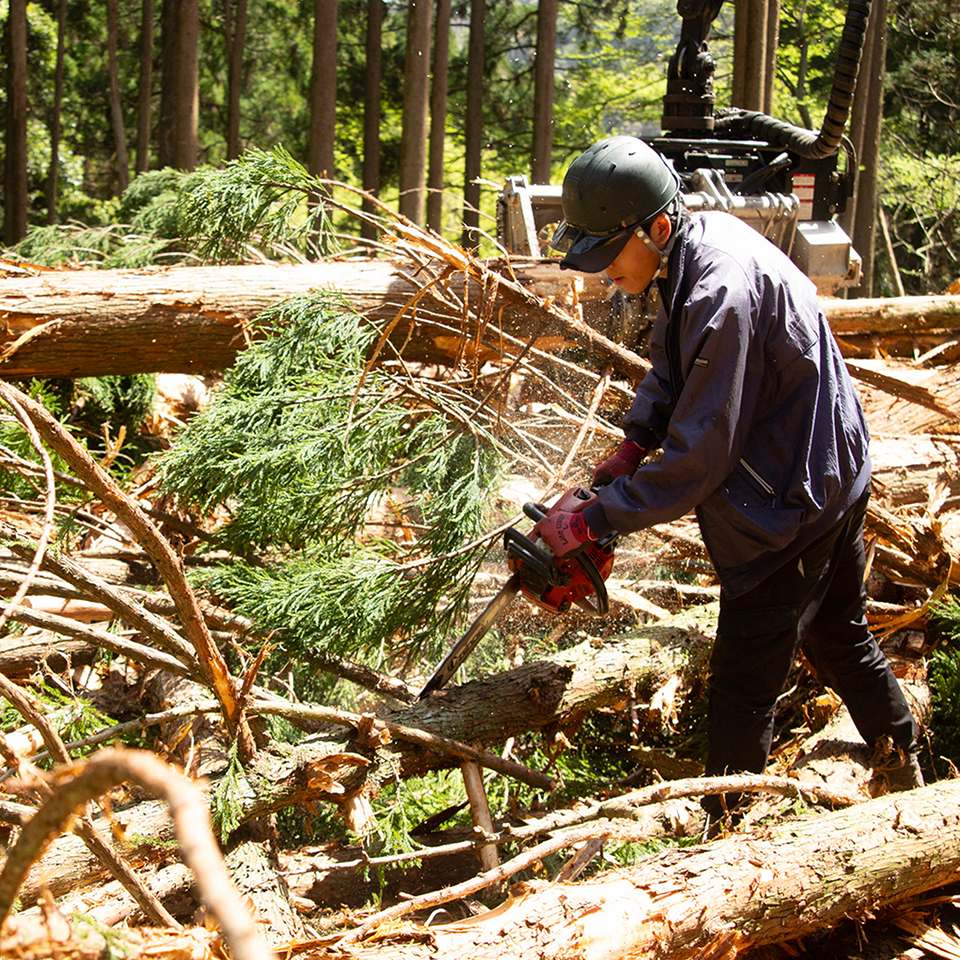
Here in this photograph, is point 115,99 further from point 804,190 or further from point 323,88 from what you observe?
point 804,190

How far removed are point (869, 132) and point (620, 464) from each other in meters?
11.6

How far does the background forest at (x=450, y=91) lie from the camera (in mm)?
12914

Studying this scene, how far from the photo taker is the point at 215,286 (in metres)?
3.97

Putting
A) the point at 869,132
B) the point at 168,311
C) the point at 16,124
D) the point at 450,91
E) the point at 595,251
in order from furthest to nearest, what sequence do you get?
the point at 450,91
the point at 869,132
the point at 16,124
the point at 168,311
the point at 595,251

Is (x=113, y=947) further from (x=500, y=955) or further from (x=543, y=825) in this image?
(x=543, y=825)

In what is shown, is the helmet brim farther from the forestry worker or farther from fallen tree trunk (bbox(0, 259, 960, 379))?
fallen tree trunk (bbox(0, 259, 960, 379))

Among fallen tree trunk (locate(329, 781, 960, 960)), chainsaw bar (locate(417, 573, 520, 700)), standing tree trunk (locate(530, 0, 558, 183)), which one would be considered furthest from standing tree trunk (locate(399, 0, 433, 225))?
fallen tree trunk (locate(329, 781, 960, 960))

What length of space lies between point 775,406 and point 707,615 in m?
1.14

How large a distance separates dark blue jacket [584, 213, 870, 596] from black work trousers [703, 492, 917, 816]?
10 centimetres

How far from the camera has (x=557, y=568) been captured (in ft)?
7.47

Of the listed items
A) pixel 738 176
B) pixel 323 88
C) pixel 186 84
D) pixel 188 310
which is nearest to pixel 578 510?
pixel 188 310

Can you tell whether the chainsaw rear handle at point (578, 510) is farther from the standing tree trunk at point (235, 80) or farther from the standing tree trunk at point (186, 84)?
the standing tree trunk at point (235, 80)

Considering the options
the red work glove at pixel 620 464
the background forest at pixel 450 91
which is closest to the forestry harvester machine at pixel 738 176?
the red work glove at pixel 620 464

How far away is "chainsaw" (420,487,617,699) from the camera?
7.49 feet
